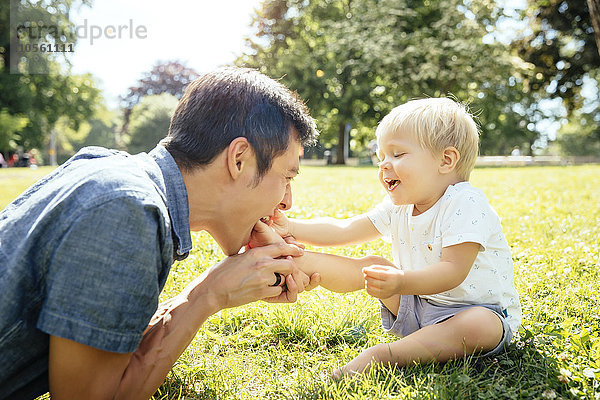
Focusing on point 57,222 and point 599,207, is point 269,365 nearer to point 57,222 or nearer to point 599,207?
point 57,222

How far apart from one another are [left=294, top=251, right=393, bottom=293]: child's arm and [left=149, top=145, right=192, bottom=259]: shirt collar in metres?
0.77

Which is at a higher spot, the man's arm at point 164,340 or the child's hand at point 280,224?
the child's hand at point 280,224

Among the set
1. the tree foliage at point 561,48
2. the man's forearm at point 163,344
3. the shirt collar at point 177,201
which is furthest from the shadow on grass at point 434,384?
the tree foliage at point 561,48

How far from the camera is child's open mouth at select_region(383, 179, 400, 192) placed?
256cm

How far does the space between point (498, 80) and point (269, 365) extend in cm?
2397

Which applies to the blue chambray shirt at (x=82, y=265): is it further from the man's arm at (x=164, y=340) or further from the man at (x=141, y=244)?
the man's arm at (x=164, y=340)

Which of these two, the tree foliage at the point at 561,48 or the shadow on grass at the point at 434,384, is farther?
the tree foliage at the point at 561,48

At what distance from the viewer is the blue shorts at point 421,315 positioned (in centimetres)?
234

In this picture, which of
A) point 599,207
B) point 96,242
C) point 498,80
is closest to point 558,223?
point 599,207

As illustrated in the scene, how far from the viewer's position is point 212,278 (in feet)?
6.93

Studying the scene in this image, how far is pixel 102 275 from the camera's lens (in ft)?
4.79

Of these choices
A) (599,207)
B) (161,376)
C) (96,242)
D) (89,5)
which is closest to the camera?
(96,242)

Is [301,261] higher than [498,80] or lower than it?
lower

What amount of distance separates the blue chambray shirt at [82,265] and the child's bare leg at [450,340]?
115cm
